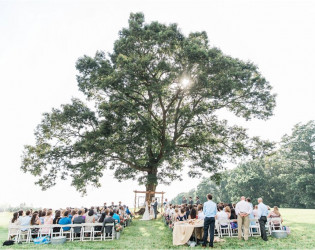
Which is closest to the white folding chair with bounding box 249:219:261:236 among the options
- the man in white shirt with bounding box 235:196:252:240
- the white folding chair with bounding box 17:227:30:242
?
the man in white shirt with bounding box 235:196:252:240

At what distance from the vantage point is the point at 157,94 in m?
18.8

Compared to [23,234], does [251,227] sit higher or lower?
higher

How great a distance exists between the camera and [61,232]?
34.0 ft

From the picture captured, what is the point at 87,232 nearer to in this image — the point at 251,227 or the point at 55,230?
the point at 55,230

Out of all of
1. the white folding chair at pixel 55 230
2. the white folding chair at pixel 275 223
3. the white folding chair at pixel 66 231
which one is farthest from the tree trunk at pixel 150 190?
the white folding chair at pixel 275 223

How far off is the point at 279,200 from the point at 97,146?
2019 inches

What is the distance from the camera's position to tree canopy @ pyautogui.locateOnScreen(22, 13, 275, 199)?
19.4 meters

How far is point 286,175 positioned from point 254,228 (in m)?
44.5

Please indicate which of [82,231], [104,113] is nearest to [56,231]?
[82,231]

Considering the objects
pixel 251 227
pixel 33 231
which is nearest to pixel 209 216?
pixel 251 227

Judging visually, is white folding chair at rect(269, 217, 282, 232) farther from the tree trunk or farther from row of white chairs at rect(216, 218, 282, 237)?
the tree trunk

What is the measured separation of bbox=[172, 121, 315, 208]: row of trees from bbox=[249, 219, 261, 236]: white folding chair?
102 ft

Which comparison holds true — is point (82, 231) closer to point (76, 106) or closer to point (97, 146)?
point (97, 146)

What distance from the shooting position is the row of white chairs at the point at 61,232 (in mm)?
10398
